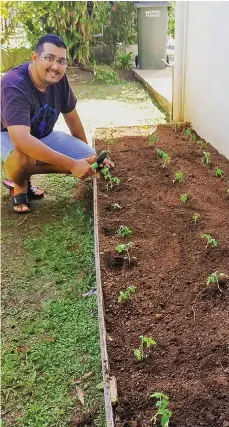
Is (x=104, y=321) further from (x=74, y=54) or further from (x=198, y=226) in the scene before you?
(x=74, y=54)

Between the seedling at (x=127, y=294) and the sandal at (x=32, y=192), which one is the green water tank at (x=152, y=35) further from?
the seedling at (x=127, y=294)

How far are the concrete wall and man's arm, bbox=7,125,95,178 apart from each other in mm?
1304

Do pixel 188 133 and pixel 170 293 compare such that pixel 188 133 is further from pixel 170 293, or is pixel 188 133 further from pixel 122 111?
pixel 170 293

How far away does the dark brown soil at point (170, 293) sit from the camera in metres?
1.56

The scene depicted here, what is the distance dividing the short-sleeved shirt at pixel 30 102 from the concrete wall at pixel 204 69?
122cm

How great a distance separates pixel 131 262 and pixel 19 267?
78 centimetres

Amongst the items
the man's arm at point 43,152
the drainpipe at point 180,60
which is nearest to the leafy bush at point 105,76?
the drainpipe at point 180,60

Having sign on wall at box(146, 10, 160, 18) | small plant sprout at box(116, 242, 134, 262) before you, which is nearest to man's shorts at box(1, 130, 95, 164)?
small plant sprout at box(116, 242, 134, 262)

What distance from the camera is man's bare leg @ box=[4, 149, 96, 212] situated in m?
3.42

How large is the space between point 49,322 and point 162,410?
1.01m

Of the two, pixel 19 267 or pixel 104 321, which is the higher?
pixel 104 321

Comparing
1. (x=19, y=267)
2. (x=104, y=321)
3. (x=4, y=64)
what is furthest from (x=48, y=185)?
(x=4, y=64)

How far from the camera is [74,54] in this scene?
376 inches

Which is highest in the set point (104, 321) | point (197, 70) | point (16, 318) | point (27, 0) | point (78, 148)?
point (27, 0)
